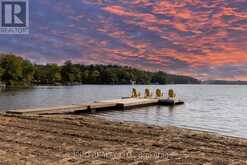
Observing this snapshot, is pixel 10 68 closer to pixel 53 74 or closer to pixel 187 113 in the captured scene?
pixel 53 74

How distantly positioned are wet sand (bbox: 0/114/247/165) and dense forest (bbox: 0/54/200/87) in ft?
288

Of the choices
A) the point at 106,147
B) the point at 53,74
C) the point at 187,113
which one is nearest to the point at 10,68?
the point at 53,74

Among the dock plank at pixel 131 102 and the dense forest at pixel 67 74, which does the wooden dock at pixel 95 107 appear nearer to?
the dock plank at pixel 131 102

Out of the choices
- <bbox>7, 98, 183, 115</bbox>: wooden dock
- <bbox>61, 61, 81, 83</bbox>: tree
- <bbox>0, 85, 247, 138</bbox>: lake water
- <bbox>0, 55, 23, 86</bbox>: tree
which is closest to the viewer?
<bbox>0, 85, 247, 138</bbox>: lake water

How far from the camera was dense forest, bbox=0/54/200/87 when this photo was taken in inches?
3713

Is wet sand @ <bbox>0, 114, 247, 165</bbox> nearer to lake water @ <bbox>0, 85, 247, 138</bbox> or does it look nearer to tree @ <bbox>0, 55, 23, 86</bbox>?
lake water @ <bbox>0, 85, 247, 138</bbox>

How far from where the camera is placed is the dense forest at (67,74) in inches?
3713

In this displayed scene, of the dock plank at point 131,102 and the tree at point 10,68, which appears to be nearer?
the dock plank at point 131,102

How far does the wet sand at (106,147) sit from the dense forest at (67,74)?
8785 cm

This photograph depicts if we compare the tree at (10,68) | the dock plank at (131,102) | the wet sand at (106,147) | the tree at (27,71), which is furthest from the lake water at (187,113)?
the tree at (27,71)

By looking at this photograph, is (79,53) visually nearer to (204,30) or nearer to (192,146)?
(204,30)

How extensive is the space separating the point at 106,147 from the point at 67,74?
453ft

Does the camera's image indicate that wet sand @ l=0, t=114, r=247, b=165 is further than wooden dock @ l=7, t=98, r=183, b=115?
No

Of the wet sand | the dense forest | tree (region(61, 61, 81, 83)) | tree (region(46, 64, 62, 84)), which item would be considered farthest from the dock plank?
tree (region(61, 61, 81, 83))
